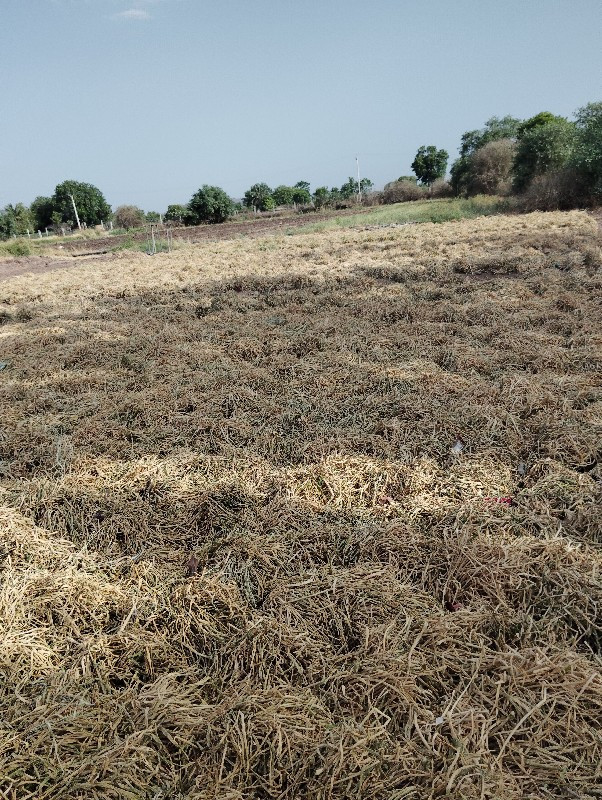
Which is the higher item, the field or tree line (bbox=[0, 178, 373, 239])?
tree line (bbox=[0, 178, 373, 239])

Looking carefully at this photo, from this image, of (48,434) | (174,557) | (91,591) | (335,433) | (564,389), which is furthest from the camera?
(564,389)

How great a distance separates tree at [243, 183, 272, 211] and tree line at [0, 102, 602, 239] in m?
0.13

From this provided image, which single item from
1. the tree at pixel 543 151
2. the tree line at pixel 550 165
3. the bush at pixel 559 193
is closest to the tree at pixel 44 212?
the tree line at pixel 550 165

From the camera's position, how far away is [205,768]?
→ 1491 millimetres

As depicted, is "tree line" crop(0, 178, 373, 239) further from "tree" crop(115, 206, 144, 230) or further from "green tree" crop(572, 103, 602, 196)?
"green tree" crop(572, 103, 602, 196)

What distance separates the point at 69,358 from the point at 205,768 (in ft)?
16.7

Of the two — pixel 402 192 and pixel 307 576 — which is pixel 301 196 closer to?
pixel 402 192

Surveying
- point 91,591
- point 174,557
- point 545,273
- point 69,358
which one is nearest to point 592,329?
point 545,273

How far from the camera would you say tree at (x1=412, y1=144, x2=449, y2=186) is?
81188 mm

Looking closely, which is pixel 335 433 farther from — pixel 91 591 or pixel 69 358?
pixel 69 358

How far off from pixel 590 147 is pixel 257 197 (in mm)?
48116

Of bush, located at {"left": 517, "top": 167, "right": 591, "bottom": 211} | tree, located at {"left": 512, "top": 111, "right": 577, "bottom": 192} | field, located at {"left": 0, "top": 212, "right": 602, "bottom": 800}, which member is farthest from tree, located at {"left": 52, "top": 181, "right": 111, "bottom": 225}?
field, located at {"left": 0, "top": 212, "right": 602, "bottom": 800}

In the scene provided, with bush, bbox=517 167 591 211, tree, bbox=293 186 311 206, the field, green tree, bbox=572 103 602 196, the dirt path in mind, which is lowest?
the field

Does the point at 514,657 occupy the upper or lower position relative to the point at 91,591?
lower
